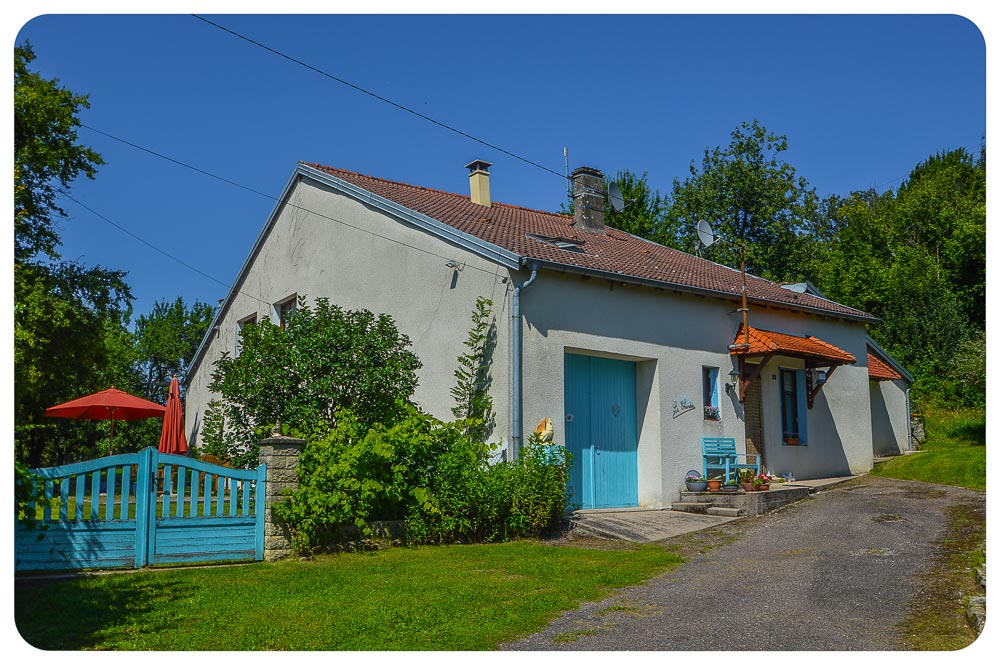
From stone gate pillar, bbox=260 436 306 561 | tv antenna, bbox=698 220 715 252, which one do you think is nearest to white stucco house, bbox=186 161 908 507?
tv antenna, bbox=698 220 715 252

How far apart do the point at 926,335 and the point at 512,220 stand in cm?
1784

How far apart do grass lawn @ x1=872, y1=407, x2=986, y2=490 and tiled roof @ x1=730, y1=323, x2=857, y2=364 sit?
8.86ft

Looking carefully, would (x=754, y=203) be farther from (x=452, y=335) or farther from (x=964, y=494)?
(x=452, y=335)

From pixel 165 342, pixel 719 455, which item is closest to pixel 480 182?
pixel 719 455


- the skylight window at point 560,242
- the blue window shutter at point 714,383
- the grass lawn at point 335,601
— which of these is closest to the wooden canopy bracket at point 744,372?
the blue window shutter at point 714,383

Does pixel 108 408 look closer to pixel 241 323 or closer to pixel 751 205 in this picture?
pixel 241 323

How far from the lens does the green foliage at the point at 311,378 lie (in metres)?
11.9

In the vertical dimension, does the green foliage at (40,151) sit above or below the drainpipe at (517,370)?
above

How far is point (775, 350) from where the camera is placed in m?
15.2

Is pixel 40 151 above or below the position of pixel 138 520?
above

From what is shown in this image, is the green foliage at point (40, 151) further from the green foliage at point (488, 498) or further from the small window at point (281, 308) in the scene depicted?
the green foliage at point (488, 498)

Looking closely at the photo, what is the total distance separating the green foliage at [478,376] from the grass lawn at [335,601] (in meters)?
2.81

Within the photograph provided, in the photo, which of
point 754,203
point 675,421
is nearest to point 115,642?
point 675,421

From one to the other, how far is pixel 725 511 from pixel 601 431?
2.34 m
